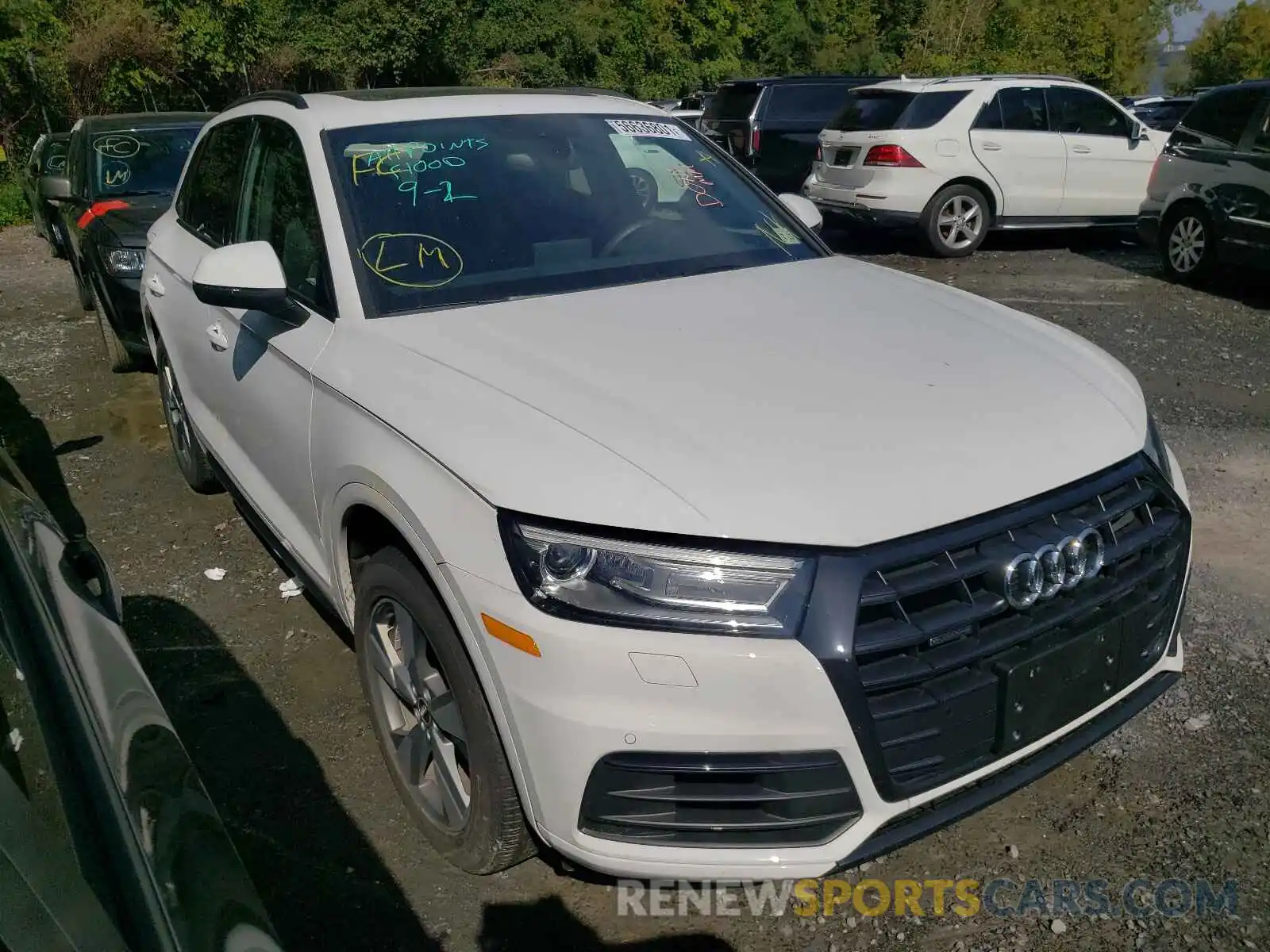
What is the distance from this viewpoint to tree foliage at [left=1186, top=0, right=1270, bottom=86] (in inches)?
1813

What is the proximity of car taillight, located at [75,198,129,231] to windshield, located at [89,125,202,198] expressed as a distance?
1.43ft

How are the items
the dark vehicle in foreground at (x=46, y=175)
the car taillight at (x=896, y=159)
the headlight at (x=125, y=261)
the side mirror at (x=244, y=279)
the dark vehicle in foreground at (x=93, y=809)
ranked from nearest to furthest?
the dark vehicle in foreground at (x=93, y=809) < the side mirror at (x=244, y=279) < the headlight at (x=125, y=261) < the car taillight at (x=896, y=159) < the dark vehicle in foreground at (x=46, y=175)

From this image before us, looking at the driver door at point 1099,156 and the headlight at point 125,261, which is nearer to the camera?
the headlight at point 125,261

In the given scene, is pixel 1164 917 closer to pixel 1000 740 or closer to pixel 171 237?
pixel 1000 740

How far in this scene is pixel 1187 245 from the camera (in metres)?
8.93

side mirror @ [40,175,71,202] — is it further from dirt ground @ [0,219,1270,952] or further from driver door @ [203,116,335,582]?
driver door @ [203,116,335,582]

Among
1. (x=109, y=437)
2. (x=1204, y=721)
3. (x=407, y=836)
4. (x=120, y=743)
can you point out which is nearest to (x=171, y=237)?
(x=109, y=437)

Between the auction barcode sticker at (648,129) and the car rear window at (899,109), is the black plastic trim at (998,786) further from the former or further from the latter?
the car rear window at (899,109)

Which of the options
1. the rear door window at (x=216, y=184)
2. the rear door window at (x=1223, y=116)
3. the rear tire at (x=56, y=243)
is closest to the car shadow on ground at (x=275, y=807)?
the rear door window at (x=216, y=184)

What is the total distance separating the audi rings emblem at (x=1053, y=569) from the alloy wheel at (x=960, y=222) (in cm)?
906

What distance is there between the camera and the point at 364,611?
275 cm

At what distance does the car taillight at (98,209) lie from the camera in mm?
7043

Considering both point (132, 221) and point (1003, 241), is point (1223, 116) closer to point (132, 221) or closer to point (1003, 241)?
point (1003, 241)

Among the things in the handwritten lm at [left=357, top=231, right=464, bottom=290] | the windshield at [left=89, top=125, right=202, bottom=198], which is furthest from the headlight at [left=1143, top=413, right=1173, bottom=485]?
the windshield at [left=89, top=125, right=202, bottom=198]
